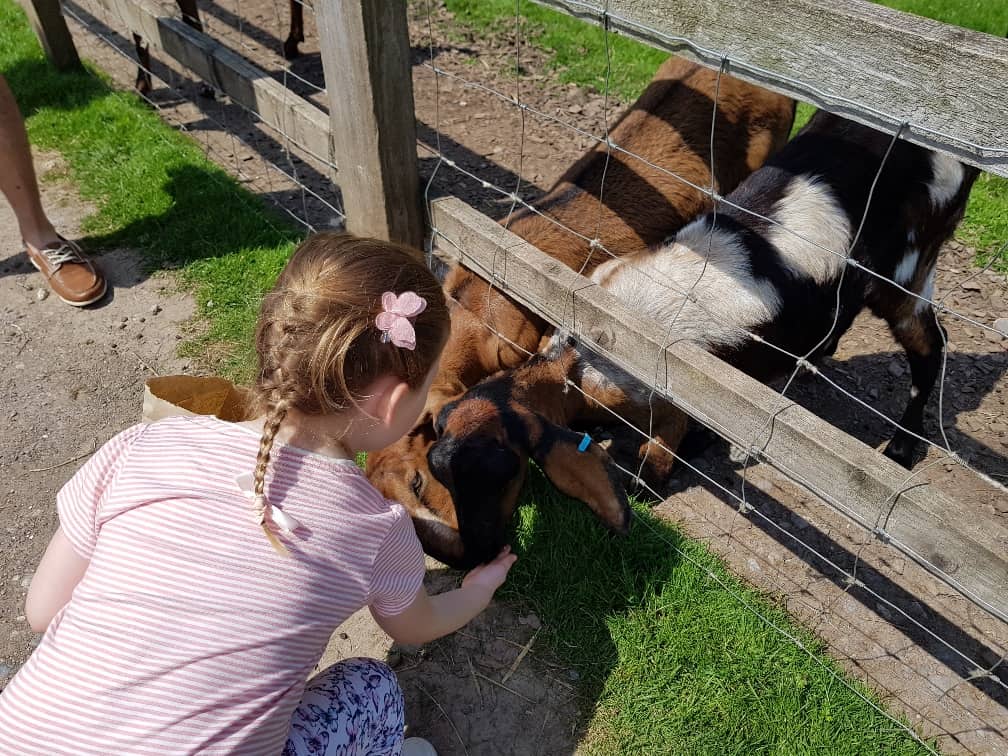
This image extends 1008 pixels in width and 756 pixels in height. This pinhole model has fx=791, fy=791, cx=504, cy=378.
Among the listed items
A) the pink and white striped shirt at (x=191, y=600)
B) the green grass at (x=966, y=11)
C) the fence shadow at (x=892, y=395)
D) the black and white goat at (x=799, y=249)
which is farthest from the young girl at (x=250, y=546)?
the green grass at (x=966, y=11)

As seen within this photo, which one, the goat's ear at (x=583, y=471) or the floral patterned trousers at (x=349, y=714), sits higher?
the floral patterned trousers at (x=349, y=714)

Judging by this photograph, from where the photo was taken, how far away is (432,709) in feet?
9.34

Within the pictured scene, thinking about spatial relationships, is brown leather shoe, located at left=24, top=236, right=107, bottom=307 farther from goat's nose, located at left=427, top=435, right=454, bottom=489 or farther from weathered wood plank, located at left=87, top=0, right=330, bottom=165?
goat's nose, located at left=427, top=435, right=454, bottom=489

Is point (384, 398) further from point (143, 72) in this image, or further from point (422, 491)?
point (143, 72)

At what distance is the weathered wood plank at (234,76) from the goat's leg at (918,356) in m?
2.93

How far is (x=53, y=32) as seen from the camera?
6445 mm

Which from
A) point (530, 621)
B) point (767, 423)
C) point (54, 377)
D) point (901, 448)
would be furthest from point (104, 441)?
point (901, 448)

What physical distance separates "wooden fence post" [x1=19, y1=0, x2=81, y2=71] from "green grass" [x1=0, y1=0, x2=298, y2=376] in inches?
5.2

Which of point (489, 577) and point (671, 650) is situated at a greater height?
point (489, 577)

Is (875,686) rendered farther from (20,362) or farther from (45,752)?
(20,362)

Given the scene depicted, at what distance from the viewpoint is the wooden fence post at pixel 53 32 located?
6.39 m

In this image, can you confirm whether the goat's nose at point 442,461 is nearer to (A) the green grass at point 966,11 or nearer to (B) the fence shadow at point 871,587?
(B) the fence shadow at point 871,587

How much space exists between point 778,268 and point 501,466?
1.59 metres

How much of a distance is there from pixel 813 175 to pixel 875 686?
2205 mm
